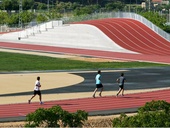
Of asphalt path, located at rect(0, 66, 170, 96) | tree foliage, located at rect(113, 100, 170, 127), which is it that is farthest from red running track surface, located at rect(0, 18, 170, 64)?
tree foliage, located at rect(113, 100, 170, 127)

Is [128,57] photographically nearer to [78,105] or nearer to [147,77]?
[147,77]

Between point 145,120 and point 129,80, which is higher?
point 145,120

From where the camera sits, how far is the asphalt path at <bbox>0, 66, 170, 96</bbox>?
39.1 meters

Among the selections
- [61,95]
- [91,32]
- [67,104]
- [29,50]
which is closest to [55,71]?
[61,95]

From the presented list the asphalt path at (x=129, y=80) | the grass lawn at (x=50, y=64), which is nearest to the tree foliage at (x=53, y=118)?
the asphalt path at (x=129, y=80)

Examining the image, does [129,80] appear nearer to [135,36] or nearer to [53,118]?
[53,118]

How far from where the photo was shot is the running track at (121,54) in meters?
31.4

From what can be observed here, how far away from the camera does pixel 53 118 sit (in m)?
21.4

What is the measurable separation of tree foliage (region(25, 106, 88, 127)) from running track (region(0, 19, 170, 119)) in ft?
24.3

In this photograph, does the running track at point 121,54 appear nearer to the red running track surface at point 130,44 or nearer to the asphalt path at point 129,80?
the red running track surface at point 130,44

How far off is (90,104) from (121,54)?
38658 mm

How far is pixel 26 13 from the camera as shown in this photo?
457 feet

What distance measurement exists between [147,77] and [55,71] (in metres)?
8.28

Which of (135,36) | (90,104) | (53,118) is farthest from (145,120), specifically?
(135,36)
